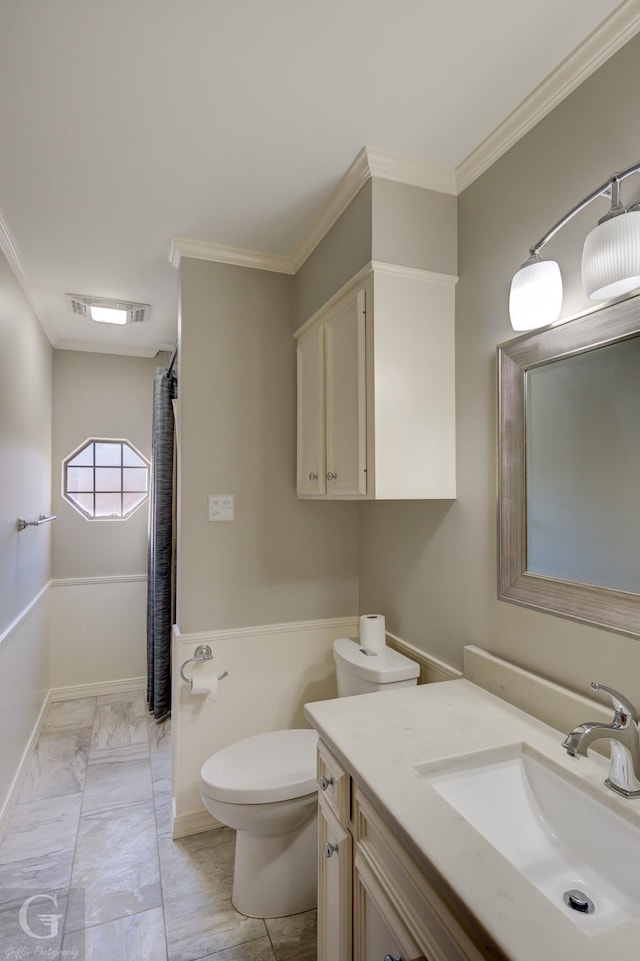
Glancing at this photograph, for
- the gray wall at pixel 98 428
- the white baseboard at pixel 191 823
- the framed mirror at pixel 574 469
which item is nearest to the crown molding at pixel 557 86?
the framed mirror at pixel 574 469

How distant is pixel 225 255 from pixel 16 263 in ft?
3.20

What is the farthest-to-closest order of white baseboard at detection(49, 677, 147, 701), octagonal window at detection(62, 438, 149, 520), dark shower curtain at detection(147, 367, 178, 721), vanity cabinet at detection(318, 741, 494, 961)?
1. octagonal window at detection(62, 438, 149, 520)
2. white baseboard at detection(49, 677, 147, 701)
3. dark shower curtain at detection(147, 367, 178, 721)
4. vanity cabinet at detection(318, 741, 494, 961)

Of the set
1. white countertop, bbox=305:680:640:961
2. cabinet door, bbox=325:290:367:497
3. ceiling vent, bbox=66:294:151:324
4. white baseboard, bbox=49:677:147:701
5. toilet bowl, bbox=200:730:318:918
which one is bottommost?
white baseboard, bbox=49:677:147:701

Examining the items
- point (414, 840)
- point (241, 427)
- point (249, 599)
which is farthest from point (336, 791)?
point (241, 427)

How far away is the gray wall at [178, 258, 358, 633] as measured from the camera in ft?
7.19

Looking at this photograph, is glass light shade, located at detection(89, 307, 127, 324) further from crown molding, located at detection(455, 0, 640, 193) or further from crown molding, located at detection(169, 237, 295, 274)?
crown molding, located at detection(455, 0, 640, 193)

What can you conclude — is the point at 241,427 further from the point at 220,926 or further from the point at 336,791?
the point at 220,926

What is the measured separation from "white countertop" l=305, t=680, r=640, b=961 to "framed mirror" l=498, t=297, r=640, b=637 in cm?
31

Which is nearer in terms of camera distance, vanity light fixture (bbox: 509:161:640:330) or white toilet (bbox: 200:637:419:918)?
vanity light fixture (bbox: 509:161:640:330)

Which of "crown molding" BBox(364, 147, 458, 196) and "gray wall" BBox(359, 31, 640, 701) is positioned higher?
"crown molding" BBox(364, 147, 458, 196)

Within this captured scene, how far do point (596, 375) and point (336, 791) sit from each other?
1.14 metres

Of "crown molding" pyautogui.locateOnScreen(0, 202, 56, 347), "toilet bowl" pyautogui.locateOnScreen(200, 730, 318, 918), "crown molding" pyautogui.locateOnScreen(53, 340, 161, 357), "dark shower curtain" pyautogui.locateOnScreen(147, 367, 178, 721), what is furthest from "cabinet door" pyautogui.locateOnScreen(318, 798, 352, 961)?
"crown molding" pyautogui.locateOnScreen(53, 340, 161, 357)

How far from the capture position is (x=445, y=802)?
97 centimetres

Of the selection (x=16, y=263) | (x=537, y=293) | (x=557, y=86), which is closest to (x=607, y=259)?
(x=537, y=293)
